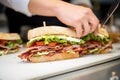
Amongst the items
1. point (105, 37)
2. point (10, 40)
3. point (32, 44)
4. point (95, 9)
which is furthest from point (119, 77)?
point (95, 9)

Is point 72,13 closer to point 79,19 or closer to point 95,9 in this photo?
point 79,19

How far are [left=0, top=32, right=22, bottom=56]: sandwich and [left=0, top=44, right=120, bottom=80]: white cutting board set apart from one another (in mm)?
99

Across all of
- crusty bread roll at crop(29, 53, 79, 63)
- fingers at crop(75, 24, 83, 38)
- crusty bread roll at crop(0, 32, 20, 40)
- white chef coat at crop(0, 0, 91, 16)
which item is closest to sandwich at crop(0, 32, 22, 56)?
crusty bread roll at crop(0, 32, 20, 40)

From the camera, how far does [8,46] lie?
1.27 m

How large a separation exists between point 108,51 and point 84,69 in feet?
0.92

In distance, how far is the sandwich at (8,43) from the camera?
1.26 m

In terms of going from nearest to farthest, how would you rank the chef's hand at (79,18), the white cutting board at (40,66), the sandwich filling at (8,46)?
the white cutting board at (40,66)
the chef's hand at (79,18)
the sandwich filling at (8,46)

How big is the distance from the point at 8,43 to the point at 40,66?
0.37m

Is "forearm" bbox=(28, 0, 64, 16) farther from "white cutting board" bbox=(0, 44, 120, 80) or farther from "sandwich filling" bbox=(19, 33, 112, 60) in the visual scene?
"white cutting board" bbox=(0, 44, 120, 80)

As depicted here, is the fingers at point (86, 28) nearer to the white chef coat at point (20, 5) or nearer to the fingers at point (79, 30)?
the fingers at point (79, 30)

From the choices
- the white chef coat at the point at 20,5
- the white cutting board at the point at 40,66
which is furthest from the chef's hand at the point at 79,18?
the white chef coat at the point at 20,5

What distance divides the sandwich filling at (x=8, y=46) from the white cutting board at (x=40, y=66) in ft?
0.29

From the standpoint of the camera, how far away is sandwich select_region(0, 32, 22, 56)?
4.12 ft

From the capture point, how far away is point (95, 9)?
1.92m
